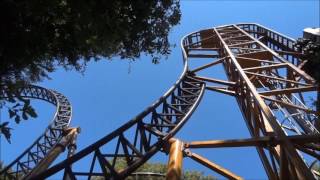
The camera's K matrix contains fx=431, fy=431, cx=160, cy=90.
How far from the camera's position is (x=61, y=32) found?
8312 mm

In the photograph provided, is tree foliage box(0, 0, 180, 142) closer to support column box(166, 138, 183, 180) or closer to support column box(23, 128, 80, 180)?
support column box(166, 138, 183, 180)

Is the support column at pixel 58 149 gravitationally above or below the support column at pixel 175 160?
below

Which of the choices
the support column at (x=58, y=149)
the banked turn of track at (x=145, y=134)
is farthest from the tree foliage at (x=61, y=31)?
the support column at (x=58, y=149)

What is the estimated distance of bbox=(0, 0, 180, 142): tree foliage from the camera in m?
7.23

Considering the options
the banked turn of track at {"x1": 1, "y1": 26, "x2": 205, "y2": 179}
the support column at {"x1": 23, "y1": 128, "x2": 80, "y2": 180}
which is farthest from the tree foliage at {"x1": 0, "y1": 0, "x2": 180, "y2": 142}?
the support column at {"x1": 23, "y1": 128, "x2": 80, "y2": 180}

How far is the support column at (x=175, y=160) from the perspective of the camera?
28.2 feet

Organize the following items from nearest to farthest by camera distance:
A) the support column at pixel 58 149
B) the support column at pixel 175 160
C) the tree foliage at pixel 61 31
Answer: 1. the tree foliage at pixel 61 31
2. the support column at pixel 175 160
3. the support column at pixel 58 149

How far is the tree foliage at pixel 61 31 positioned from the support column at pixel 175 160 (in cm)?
250

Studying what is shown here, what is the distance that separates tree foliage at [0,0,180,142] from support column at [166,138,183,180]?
8.20 feet

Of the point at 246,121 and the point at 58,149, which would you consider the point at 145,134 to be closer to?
the point at 246,121

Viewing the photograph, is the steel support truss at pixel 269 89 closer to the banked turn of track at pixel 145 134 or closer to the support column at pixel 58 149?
the banked turn of track at pixel 145 134

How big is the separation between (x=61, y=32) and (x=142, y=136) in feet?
12.0

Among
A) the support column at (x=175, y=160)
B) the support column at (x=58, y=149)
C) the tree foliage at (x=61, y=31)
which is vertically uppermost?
the tree foliage at (x=61, y=31)

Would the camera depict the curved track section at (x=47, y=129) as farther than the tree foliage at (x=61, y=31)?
Yes
